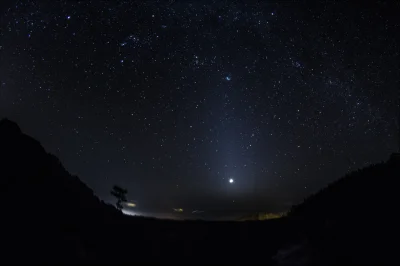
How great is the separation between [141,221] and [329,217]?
33.0 feet

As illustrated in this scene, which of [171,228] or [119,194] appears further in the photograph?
[119,194]

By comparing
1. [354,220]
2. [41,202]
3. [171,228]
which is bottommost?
[171,228]

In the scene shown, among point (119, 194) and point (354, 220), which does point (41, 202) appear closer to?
point (354, 220)

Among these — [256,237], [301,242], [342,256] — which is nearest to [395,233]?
[342,256]

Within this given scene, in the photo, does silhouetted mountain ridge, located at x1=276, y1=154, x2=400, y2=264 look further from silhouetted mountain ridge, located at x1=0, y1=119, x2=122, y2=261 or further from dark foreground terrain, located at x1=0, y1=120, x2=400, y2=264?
silhouetted mountain ridge, located at x1=0, y1=119, x2=122, y2=261

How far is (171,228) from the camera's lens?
14836 millimetres

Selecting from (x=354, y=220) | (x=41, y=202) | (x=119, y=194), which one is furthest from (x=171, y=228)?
(x=119, y=194)

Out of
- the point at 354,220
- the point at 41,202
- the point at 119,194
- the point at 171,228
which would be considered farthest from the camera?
the point at 119,194

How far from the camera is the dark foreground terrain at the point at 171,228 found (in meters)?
11.7

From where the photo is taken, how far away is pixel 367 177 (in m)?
16.4

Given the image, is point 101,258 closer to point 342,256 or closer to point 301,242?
point 301,242

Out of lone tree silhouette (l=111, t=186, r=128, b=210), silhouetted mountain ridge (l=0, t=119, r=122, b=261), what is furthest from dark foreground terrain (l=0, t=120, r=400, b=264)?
lone tree silhouette (l=111, t=186, r=128, b=210)

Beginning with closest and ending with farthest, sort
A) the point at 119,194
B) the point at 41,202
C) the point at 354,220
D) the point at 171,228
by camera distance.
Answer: the point at 354,220, the point at 41,202, the point at 171,228, the point at 119,194

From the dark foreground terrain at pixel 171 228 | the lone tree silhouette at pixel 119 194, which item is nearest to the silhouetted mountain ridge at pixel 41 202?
the dark foreground terrain at pixel 171 228
